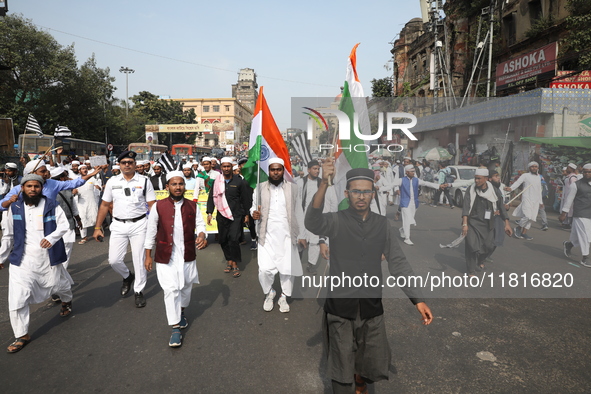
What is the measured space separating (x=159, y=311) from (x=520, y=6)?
26.7 meters

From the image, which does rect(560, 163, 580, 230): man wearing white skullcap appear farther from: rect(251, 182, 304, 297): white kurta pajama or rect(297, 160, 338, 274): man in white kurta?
rect(251, 182, 304, 297): white kurta pajama

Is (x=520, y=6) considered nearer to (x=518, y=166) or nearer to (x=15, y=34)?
(x=518, y=166)

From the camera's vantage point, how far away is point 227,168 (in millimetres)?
6289

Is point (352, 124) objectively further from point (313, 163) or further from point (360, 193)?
point (360, 193)

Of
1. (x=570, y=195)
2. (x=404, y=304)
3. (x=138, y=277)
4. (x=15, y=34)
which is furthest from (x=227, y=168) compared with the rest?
(x=15, y=34)

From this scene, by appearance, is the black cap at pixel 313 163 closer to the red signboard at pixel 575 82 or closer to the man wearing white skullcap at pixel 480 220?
the man wearing white skullcap at pixel 480 220

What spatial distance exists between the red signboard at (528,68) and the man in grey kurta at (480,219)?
1635cm

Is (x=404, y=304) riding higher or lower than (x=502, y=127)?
lower

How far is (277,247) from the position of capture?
448 cm

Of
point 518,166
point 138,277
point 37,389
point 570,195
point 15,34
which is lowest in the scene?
point 37,389

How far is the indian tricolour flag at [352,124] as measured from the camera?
3281 millimetres

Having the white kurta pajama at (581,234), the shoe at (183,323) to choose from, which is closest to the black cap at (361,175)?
the shoe at (183,323)

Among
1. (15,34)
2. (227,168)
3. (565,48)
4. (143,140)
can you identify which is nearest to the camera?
(227,168)

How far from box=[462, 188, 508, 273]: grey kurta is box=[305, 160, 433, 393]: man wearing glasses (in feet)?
10.8
